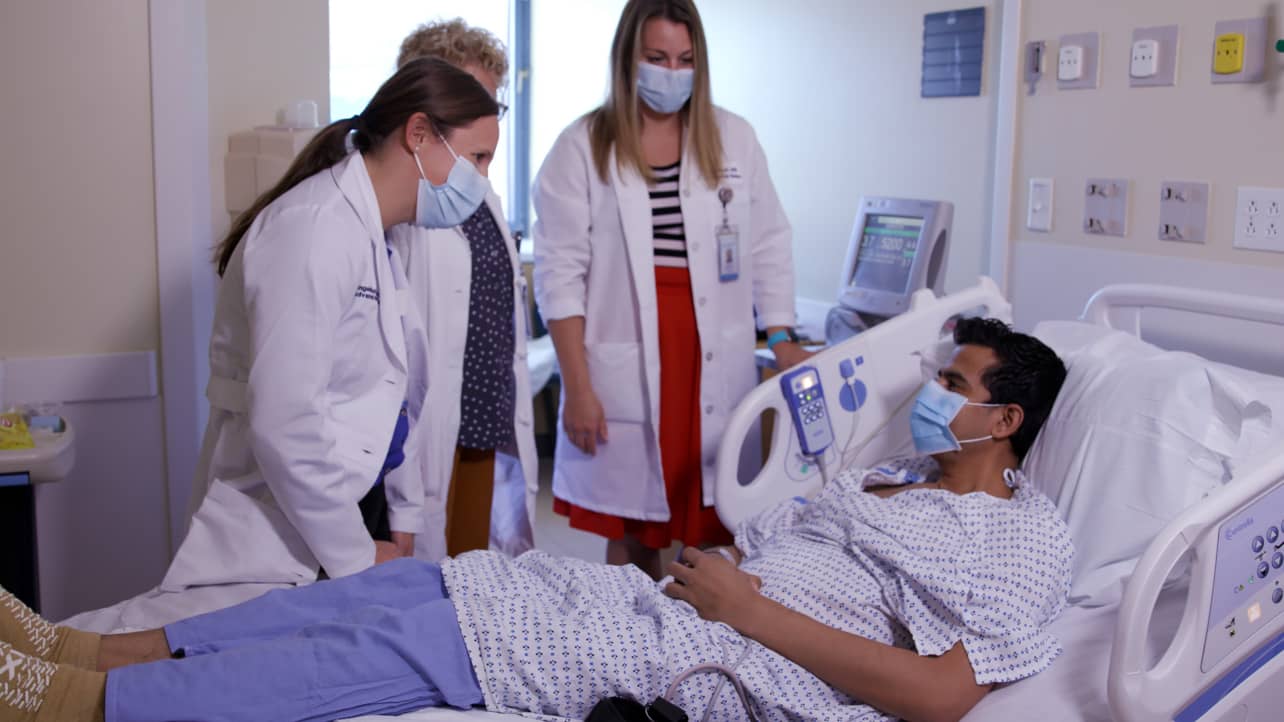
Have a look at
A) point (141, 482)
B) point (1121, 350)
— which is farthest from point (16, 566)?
point (1121, 350)

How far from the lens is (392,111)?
5.95 ft

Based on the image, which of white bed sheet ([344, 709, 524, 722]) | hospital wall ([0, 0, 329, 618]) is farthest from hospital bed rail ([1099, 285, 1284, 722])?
hospital wall ([0, 0, 329, 618])

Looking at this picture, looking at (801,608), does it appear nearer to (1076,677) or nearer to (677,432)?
(1076,677)

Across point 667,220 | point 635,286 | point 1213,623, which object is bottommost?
point 1213,623

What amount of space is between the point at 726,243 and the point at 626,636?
114 cm

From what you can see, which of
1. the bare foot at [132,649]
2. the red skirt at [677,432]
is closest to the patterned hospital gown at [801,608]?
the bare foot at [132,649]

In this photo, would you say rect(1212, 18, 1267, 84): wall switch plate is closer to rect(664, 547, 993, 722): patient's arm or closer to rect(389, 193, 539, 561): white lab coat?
rect(664, 547, 993, 722): patient's arm

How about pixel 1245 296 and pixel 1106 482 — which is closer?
pixel 1106 482

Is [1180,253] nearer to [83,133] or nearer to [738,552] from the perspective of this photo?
[738,552]

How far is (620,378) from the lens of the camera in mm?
2502

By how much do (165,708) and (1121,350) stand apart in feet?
5.26

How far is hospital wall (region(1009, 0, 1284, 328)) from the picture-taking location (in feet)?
7.20

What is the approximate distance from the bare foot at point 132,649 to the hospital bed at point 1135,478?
11 centimetres

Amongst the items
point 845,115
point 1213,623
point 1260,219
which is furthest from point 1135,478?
point 845,115
